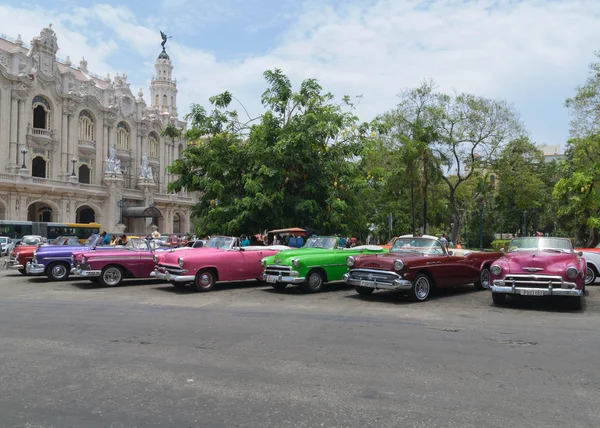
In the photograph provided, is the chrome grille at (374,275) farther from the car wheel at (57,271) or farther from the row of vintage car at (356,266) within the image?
the car wheel at (57,271)

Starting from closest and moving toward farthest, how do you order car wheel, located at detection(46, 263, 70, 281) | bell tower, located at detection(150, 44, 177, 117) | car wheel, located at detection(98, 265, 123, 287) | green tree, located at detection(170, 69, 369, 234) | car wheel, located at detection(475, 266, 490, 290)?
car wheel, located at detection(475, 266, 490, 290)
car wheel, located at detection(98, 265, 123, 287)
car wheel, located at detection(46, 263, 70, 281)
green tree, located at detection(170, 69, 369, 234)
bell tower, located at detection(150, 44, 177, 117)

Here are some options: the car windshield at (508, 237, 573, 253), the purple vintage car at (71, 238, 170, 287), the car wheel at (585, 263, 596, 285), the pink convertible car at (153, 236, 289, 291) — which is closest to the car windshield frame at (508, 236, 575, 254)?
the car windshield at (508, 237, 573, 253)

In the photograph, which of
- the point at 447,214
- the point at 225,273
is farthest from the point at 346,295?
the point at 447,214

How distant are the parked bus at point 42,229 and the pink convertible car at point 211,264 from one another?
87.6 ft

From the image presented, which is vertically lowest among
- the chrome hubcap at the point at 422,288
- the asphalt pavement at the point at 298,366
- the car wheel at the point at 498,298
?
the asphalt pavement at the point at 298,366

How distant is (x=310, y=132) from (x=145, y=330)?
44.5 feet

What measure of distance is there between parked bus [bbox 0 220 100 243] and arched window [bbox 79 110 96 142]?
15461 millimetres

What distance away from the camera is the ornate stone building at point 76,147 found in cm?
4478

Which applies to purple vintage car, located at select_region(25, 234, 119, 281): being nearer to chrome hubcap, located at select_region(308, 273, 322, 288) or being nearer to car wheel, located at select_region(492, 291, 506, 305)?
chrome hubcap, located at select_region(308, 273, 322, 288)

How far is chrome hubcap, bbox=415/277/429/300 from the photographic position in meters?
11.0

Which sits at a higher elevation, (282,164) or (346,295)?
(282,164)

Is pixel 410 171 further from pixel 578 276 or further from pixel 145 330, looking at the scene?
pixel 145 330

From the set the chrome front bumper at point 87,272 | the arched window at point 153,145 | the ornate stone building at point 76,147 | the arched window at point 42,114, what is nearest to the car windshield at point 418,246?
the chrome front bumper at point 87,272

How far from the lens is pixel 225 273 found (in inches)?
518
